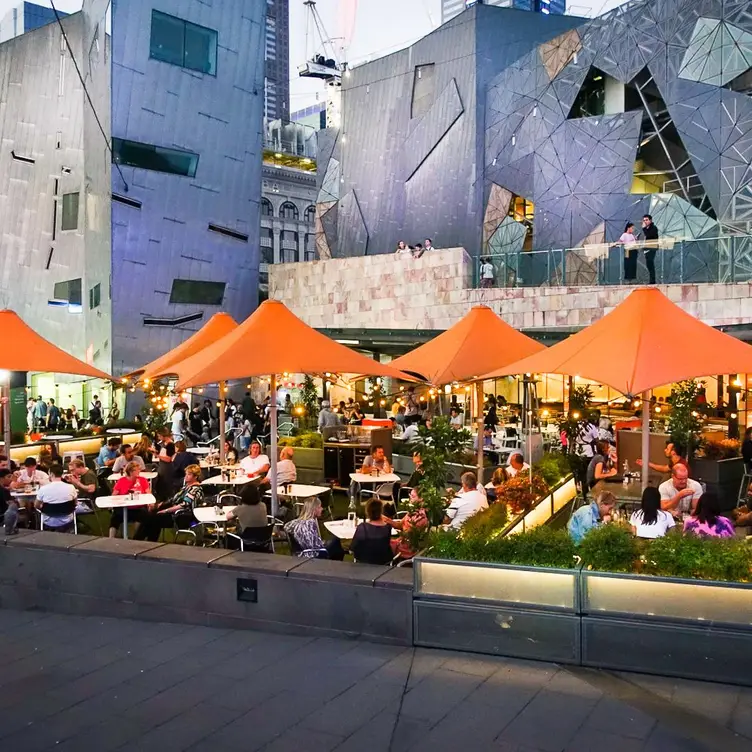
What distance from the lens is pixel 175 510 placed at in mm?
10828

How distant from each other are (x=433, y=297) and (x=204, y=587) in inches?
680

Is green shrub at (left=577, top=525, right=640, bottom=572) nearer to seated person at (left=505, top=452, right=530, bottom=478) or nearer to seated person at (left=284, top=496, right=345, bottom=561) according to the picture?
seated person at (left=284, top=496, right=345, bottom=561)

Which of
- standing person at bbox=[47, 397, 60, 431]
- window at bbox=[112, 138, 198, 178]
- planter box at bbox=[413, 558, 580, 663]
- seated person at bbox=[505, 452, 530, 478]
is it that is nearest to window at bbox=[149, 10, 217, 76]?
window at bbox=[112, 138, 198, 178]

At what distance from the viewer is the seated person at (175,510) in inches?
420

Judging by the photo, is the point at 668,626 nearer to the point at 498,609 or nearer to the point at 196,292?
the point at 498,609

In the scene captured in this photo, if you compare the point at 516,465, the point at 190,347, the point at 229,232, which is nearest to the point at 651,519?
the point at 516,465

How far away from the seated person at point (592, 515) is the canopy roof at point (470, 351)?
368 cm

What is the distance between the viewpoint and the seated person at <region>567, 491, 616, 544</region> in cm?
804

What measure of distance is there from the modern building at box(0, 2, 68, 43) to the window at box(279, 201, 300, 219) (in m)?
21.3

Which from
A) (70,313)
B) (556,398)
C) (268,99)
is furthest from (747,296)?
(268,99)

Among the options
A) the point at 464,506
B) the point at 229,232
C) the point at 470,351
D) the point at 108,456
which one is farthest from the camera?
the point at 229,232

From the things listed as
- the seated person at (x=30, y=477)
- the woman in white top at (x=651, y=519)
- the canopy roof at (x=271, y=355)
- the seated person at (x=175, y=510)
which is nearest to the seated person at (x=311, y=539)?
the canopy roof at (x=271, y=355)

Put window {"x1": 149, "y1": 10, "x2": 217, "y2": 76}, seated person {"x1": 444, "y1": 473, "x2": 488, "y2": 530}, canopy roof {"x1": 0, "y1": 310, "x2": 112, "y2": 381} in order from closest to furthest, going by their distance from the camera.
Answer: seated person {"x1": 444, "y1": 473, "x2": 488, "y2": 530}
canopy roof {"x1": 0, "y1": 310, "x2": 112, "y2": 381}
window {"x1": 149, "y1": 10, "x2": 217, "y2": 76}

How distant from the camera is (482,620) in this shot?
260 inches
